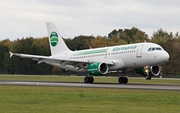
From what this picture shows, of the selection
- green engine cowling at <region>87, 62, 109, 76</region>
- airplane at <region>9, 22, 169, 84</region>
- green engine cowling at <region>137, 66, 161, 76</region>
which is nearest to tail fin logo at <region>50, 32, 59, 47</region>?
airplane at <region>9, 22, 169, 84</region>

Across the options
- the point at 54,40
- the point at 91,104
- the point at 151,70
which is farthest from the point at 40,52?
the point at 91,104

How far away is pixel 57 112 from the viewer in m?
23.4

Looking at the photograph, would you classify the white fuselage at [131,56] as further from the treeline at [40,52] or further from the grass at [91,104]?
the treeline at [40,52]

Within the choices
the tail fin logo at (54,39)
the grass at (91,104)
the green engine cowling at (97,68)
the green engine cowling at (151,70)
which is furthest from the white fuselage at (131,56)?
the grass at (91,104)

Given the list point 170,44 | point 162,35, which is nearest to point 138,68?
point 170,44

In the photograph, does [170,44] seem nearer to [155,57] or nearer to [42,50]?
[42,50]

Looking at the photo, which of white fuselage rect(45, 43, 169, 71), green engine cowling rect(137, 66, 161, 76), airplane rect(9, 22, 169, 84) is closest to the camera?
white fuselage rect(45, 43, 169, 71)

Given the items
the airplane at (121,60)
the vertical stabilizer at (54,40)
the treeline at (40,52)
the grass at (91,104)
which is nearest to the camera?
the grass at (91,104)

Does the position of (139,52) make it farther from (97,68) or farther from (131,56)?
(97,68)

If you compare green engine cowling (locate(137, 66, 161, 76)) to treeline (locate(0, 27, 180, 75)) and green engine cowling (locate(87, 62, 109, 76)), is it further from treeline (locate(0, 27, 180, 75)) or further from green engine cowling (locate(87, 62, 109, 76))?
treeline (locate(0, 27, 180, 75))

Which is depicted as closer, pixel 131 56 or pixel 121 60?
pixel 131 56

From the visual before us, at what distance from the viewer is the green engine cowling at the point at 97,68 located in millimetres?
54906

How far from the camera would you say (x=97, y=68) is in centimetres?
5484

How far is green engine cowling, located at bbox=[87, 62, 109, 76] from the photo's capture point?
180ft
